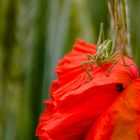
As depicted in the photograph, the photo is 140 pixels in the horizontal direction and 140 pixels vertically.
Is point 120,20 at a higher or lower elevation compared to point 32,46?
higher

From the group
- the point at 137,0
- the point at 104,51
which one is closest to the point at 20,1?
the point at 137,0

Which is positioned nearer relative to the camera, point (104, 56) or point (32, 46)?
point (104, 56)

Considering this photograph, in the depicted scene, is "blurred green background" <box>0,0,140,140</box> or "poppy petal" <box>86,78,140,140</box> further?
"blurred green background" <box>0,0,140,140</box>

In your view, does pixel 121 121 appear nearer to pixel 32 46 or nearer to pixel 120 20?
pixel 120 20

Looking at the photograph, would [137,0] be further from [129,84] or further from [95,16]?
[129,84]

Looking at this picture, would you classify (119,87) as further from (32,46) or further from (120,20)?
(32,46)

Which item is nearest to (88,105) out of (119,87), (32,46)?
(119,87)

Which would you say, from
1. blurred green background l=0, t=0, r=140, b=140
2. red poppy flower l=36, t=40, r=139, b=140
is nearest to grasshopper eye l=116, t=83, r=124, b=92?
red poppy flower l=36, t=40, r=139, b=140

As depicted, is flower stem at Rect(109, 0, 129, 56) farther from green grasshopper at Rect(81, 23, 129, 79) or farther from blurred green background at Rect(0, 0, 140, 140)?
blurred green background at Rect(0, 0, 140, 140)
